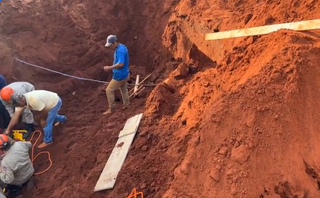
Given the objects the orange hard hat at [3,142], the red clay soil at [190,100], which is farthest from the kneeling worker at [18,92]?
the orange hard hat at [3,142]

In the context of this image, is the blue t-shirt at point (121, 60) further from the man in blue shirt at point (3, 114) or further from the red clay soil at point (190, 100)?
the man in blue shirt at point (3, 114)

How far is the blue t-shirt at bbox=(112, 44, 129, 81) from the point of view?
7141mm

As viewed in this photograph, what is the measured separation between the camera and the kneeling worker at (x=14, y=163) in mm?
5887

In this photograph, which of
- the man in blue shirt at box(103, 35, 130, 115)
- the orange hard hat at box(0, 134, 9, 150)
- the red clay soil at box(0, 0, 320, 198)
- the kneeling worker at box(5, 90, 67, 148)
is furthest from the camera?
the man in blue shirt at box(103, 35, 130, 115)

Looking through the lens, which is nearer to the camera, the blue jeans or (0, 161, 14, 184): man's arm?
(0, 161, 14, 184): man's arm

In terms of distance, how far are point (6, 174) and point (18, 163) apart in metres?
0.26

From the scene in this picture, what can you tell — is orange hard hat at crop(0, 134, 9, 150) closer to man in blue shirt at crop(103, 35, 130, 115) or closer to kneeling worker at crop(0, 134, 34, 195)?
kneeling worker at crop(0, 134, 34, 195)

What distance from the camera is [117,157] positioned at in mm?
5977

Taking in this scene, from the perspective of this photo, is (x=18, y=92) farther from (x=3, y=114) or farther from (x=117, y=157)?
(x=117, y=157)

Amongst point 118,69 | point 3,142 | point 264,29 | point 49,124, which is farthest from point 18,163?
point 264,29

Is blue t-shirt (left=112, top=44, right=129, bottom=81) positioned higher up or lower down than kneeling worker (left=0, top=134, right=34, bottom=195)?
higher up

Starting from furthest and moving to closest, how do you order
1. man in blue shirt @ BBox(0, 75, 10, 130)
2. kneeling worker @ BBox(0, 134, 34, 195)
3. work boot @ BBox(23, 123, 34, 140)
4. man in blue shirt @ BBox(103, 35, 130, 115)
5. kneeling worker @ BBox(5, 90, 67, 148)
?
man in blue shirt @ BBox(0, 75, 10, 130)
work boot @ BBox(23, 123, 34, 140)
man in blue shirt @ BBox(103, 35, 130, 115)
kneeling worker @ BBox(5, 90, 67, 148)
kneeling worker @ BBox(0, 134, 34, 195)

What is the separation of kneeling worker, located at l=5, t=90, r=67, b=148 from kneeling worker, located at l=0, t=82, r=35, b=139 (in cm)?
18

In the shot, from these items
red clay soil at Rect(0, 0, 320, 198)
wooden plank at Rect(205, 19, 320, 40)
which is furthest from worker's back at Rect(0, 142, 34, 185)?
wooden plank at Rect(205, 19, 320, 40)
